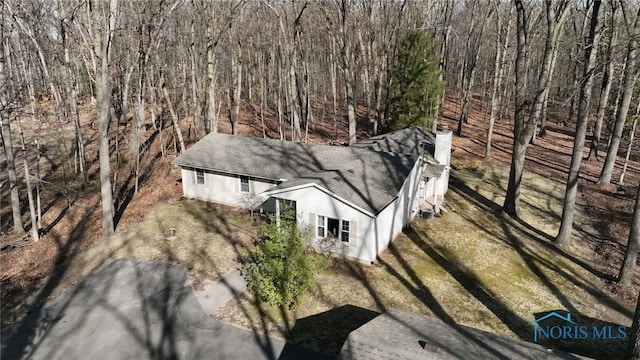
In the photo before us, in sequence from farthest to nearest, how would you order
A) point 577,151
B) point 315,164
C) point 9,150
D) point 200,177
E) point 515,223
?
1. point 200,177
2. point 315,164
3. point 515,223
4. point 9,150
5. point 577,151

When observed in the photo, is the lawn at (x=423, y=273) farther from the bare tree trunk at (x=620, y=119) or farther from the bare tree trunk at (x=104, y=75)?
the bare tree trunk at (x=620, y=119)

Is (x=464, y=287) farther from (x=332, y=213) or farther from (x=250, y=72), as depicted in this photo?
(x=250, y=72)

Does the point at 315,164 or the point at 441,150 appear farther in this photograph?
the point at 441,150

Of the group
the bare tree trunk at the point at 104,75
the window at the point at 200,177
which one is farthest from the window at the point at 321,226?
the bare tree trunk at the point at 104,75

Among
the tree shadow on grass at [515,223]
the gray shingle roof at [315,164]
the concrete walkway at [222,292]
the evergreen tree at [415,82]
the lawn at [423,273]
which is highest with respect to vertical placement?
the evergreen tree at [415,82]

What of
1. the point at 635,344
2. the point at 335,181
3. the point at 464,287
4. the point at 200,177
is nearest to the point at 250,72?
the point at 200,177

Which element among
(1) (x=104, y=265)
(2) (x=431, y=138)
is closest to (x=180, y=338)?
(1) (x=104, y=265)

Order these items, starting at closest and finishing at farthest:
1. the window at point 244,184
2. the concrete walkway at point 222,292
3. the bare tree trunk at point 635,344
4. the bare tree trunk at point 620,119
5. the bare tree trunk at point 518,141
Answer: the bare tree trunk at point 635,344 → the concrete walkway at point 222,292 → the bare tree trunk at point 518,141 → the window at point 244,184 → the bare tree trunk at point 620,119
